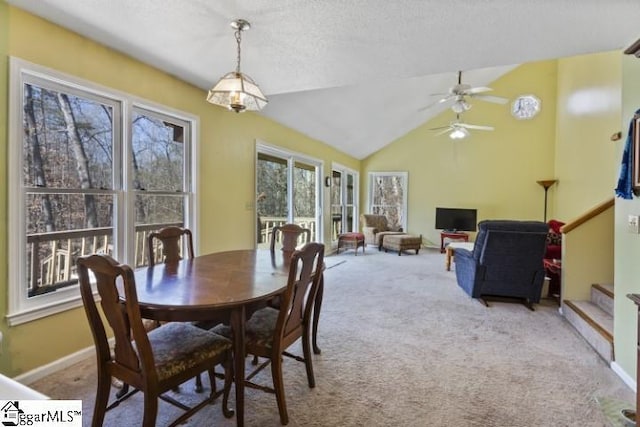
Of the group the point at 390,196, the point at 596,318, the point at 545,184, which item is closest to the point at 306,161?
the point at 390,196

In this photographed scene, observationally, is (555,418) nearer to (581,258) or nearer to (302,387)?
(302,387)

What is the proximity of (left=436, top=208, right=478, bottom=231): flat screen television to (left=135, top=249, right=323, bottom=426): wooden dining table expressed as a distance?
6.48m

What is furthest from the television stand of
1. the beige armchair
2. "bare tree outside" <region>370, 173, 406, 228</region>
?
"bare tree outside" <region>370, 173, 406, 228</region>

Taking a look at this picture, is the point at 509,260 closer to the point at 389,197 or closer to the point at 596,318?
the point at 596,318

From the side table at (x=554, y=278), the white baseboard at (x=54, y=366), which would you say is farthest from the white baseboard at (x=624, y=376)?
the white baseboard at (x=54, y=366)

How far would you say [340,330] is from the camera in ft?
9.89

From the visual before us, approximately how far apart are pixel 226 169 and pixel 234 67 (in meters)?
1.24

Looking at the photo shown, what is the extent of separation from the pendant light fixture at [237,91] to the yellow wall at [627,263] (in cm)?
255

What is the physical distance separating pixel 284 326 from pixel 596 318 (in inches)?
115

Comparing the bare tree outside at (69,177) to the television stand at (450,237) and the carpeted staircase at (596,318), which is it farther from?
the television stand at (450,237)

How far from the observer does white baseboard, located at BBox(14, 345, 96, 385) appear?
2053mm

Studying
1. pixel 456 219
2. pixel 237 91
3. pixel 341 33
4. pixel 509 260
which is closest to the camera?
pixel 237 91

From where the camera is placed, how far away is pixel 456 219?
7.79 metres

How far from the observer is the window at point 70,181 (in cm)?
205
